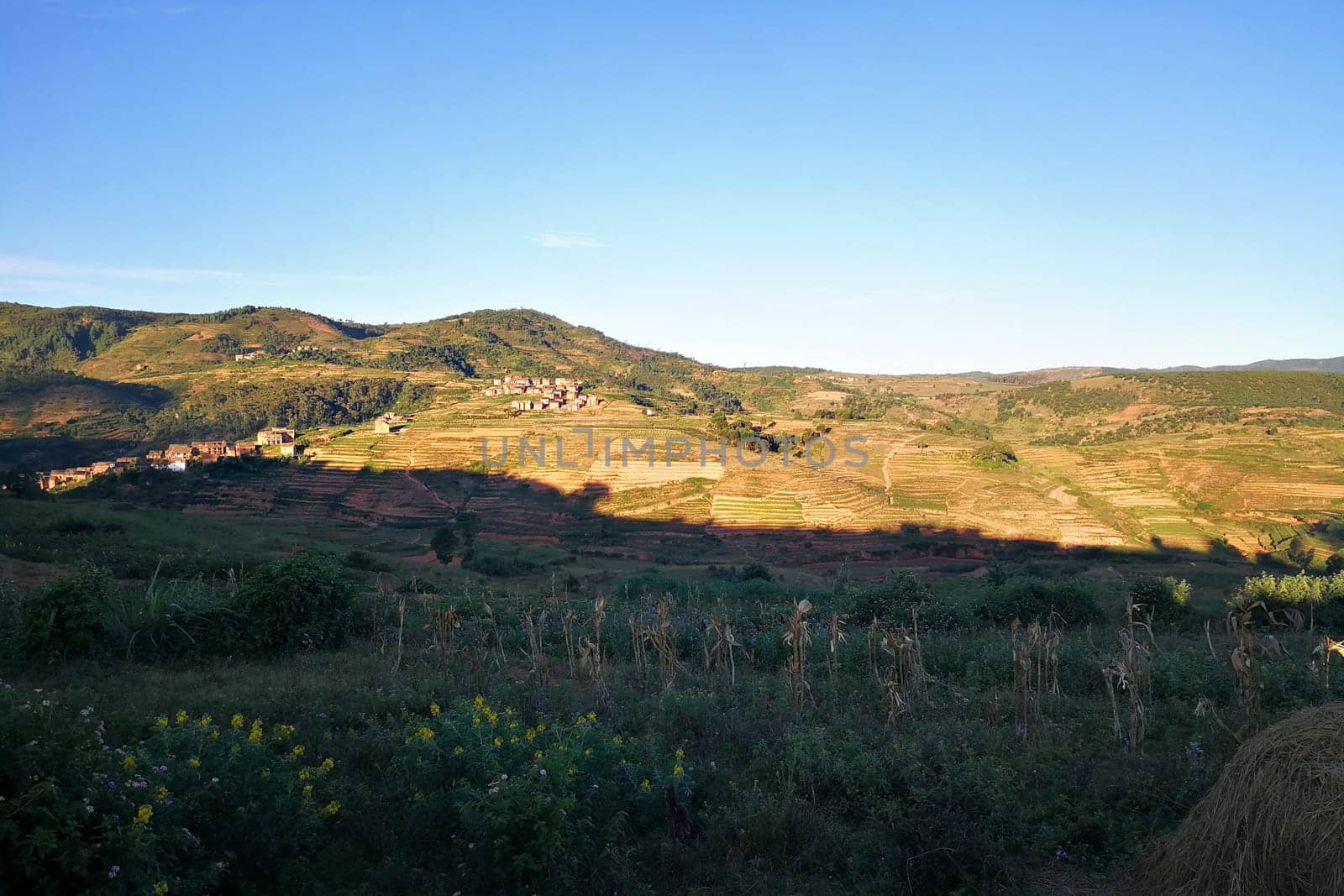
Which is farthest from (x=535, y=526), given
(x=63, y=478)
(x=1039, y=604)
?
(x=1039, y=604)

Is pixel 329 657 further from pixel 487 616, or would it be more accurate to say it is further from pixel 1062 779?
pixel 1062 779

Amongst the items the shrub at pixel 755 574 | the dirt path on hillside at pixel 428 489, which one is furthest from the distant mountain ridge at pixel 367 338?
the shrub at pixel 755 574

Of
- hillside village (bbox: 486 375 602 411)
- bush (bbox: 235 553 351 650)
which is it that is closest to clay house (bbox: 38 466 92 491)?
hillside village (bbox: 486 375 602 411)

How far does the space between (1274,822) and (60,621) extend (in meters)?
11.3

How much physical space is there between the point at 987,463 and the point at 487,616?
47841 mm

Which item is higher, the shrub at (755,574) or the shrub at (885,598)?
the shrub at (885,598)

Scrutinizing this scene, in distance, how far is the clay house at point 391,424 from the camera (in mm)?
64875

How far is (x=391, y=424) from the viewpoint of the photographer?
224 feet

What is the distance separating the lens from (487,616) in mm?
13156

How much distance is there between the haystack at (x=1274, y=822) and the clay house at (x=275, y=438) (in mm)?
65932

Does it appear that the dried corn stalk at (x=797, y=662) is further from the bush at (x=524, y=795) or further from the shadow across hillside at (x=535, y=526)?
the shadow across hillside at (x=535, y=526)

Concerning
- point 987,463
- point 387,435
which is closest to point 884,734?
point 987,463

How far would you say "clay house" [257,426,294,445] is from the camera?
62625 millimetres

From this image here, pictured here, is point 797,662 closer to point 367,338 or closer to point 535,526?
point 535,526
